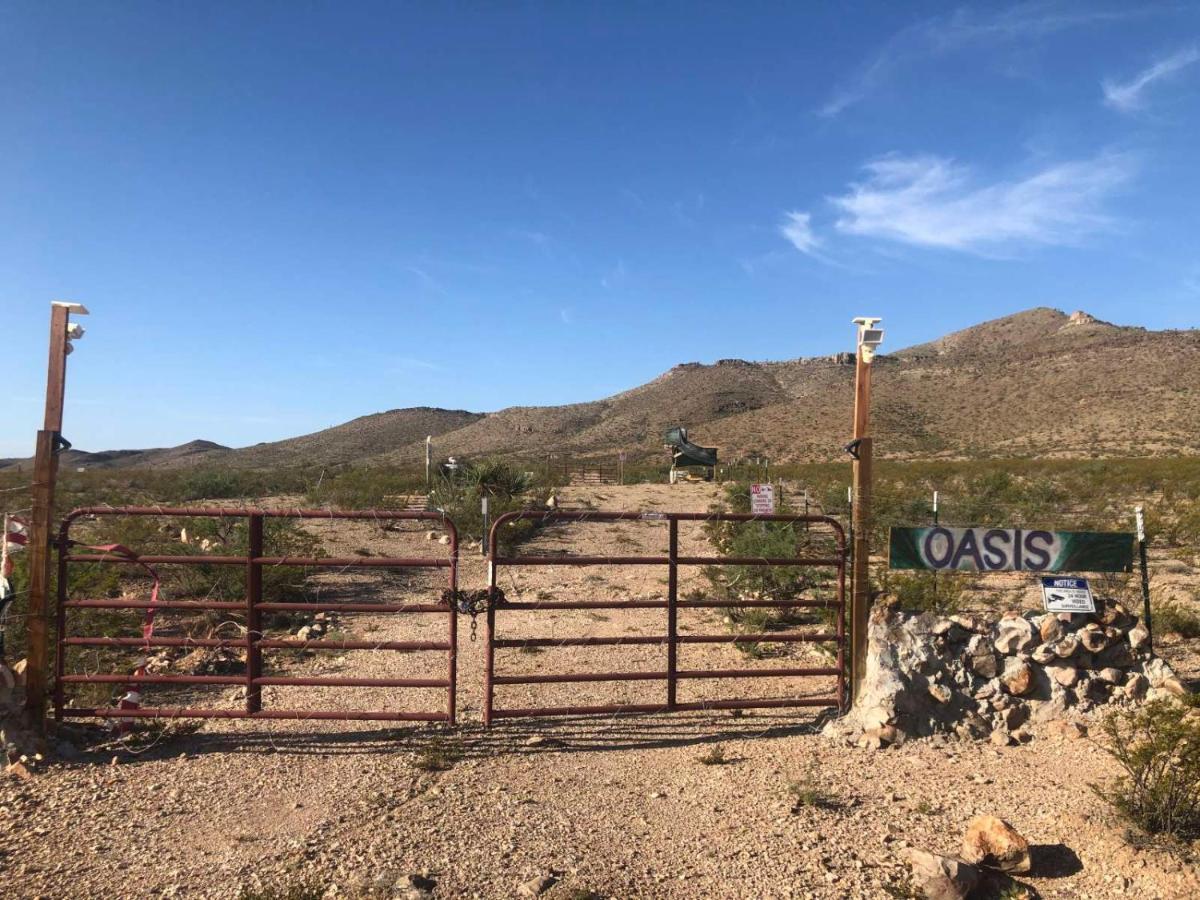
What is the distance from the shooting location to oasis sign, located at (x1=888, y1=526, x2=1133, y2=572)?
680 cm

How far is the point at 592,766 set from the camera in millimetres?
5859

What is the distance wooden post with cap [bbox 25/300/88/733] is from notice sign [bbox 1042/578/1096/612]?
850 centimetres

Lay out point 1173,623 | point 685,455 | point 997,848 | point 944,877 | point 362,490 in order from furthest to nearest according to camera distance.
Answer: point 685,455, point 362,490, point 1173,623, point 997,848, point 944,877

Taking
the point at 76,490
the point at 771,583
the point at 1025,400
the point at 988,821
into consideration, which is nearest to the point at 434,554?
the point at 771,583

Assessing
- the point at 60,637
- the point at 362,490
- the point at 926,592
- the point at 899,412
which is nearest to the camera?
the point at 60,637


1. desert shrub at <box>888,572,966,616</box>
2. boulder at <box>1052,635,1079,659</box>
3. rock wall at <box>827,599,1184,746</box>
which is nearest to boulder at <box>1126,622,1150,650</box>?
rock wall at <box>827,599,1184,746</box>

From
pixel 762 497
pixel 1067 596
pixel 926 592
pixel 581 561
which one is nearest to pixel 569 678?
pixel 581 561

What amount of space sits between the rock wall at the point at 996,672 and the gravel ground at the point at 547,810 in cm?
31

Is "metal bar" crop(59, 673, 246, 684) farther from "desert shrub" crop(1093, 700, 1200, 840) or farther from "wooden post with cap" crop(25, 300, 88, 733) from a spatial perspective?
"desert shrub" crop(1093, 700, 1200, 840)

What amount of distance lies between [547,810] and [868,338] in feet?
15.3

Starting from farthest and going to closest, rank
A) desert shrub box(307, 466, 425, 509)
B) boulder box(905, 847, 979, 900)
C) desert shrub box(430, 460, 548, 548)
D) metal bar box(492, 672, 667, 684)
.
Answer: desert shrub box(307, 466, 425, 509) < desert shrub box(430, 460, 548, 548) < metal bar box(492, 672, 667, 684) < boulder box(905, 847, 979, 900)

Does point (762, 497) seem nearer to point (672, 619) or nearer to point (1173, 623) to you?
point (1173, 623)

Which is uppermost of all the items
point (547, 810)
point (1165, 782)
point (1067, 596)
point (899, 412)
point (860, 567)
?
point (899, 412)

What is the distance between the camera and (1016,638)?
21.9ft
